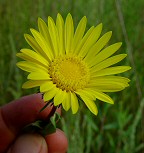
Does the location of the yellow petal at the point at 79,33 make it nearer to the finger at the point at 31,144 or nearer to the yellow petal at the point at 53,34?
the yellow petal at the point at 53,34

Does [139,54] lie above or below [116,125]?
above

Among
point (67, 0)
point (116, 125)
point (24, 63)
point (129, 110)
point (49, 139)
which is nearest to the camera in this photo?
point (24, 63)

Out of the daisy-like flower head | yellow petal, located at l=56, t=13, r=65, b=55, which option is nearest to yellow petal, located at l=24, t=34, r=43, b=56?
the daisy-like flower head

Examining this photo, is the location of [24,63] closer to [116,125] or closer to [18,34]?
[116,125]

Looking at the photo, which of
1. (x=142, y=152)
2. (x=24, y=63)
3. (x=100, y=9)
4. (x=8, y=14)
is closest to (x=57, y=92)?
(x=24, y=63)

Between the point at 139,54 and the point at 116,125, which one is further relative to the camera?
the point at 139,54

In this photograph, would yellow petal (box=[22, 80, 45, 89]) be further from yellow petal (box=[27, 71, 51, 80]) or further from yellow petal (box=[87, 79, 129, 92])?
yellow petal (box=[87, 79, 129, 92])

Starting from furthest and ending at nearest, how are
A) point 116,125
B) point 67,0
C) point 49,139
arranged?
1. point 67,0
2. point 116,125
3. point 49,139

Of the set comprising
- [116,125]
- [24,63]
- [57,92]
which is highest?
[24,63]
